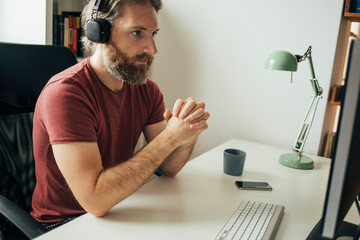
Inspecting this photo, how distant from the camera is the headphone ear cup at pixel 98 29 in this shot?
1.01 m

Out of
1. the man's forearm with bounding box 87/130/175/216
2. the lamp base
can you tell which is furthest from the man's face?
the lamp base

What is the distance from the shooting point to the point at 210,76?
1.82 metres

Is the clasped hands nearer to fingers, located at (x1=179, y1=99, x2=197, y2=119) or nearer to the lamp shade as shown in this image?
fingers, located at (x1=179, y1=99, x2=197, y2=119)

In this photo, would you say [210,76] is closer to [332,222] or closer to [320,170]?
[320,170]

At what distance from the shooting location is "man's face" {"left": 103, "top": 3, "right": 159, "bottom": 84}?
1.04m

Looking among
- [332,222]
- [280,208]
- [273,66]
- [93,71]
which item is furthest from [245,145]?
[332,222]

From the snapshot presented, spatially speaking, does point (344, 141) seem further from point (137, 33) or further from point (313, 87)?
point (313, 87)

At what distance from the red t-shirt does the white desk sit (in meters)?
0.21

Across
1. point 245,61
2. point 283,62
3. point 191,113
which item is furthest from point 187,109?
point 245,61

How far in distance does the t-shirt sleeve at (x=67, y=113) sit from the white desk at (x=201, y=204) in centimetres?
22

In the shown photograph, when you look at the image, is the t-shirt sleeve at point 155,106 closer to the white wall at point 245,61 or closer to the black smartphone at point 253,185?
the black smartphone at point 253,185

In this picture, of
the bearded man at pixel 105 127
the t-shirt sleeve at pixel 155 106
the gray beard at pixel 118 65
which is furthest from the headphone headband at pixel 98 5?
the t-shirt sleeve at pixel 155 106

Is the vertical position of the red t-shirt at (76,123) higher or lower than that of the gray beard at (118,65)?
lower

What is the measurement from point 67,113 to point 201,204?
Result: 1.52 ft
